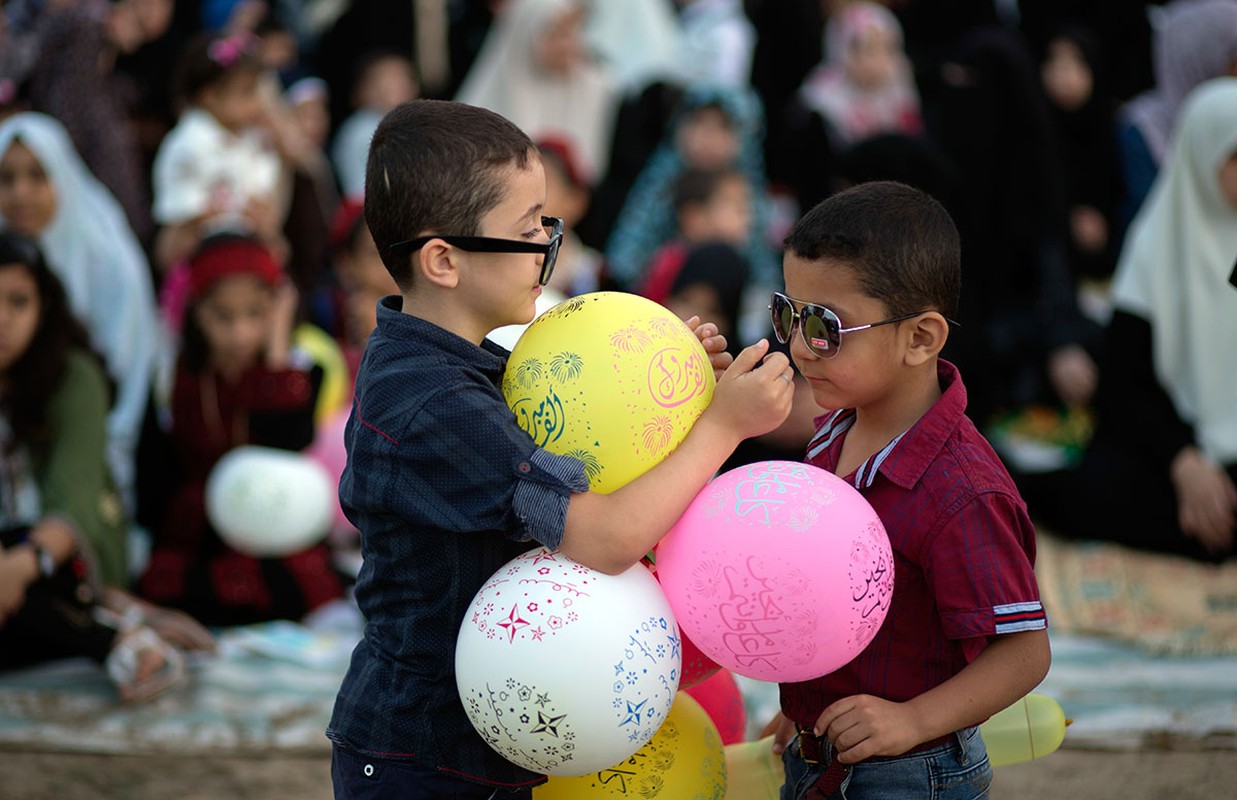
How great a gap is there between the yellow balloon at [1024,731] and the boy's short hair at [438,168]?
1.25 meters

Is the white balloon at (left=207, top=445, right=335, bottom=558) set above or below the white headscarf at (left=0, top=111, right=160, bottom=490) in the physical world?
below

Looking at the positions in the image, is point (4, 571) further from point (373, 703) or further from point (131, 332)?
point (373, 703)

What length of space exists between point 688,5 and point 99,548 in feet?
20.7

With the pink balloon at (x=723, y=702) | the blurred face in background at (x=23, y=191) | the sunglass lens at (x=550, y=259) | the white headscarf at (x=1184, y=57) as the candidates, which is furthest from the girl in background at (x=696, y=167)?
the sunglass lens at (x=550, y=259)

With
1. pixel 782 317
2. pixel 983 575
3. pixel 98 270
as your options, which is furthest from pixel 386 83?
pixel 983 575

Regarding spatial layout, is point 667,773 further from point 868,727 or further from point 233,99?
point 233,99

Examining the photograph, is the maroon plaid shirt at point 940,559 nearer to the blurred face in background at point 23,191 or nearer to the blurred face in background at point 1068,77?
the blurred face in background at point 23,191

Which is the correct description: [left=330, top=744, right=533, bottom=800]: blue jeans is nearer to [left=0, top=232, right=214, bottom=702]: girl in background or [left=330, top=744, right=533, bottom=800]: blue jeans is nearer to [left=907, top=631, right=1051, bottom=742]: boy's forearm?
[left=907, top=631, right=1051, bottom=742]: boy's forearm

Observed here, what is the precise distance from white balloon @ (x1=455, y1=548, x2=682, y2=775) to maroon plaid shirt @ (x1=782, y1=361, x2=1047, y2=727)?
1.21 ft

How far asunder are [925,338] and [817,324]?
17 cm

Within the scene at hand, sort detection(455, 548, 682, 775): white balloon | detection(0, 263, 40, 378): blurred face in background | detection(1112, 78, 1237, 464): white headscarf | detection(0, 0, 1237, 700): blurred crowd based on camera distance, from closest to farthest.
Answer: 1. detection(455, 548, 682, 775): white balloon
2. detection(0, 263, 40, 378): blurred face in background
3. detection(0, 0, 1237, 700): blurred crowd
4. detection(1112, 78, 1237, 464): white headscarf

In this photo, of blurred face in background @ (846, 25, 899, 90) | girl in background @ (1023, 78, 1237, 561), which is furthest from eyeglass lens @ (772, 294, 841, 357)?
blurred face in background @ (846, 25, 899, 90)

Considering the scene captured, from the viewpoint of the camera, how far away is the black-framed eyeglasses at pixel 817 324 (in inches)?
79.0

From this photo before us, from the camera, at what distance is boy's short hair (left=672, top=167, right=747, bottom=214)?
20.5 ft
